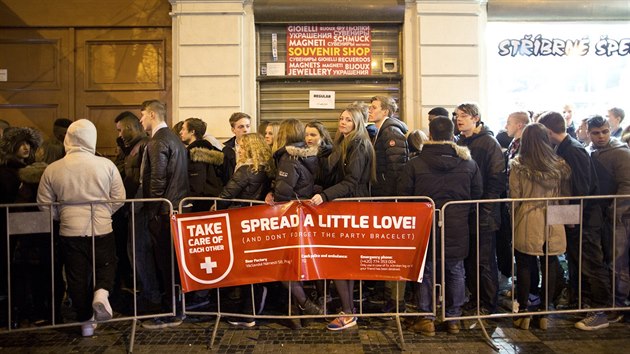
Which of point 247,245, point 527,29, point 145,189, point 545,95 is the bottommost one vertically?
point 247,245

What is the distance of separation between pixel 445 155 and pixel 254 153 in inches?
75.6

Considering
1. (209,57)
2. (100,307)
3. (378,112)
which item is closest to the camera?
(100,307)

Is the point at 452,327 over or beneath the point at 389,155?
beneath

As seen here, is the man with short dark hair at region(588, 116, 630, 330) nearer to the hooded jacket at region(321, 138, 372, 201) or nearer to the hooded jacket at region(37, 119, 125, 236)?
the hooded jacket at region(321, 138, 372, 201)

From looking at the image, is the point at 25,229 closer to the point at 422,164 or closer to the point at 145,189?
the point at 145,189

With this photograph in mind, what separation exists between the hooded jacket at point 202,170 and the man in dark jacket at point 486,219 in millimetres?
2854

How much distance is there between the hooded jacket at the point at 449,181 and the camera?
5.01 m

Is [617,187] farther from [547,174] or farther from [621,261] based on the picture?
[547,174]

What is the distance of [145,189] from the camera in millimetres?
5527

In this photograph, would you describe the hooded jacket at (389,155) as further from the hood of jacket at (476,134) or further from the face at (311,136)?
the face at (311,136)

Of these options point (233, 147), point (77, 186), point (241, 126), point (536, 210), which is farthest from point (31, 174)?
point (536, 210)

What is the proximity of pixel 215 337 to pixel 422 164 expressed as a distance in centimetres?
265

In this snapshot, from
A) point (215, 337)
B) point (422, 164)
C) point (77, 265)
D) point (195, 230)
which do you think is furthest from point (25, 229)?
point (422, 164)

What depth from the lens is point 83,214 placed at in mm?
4934
